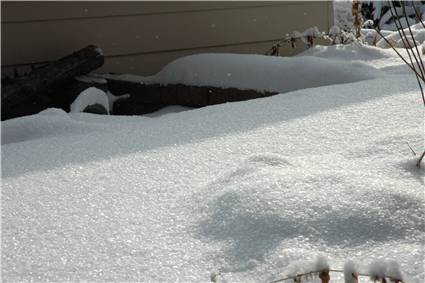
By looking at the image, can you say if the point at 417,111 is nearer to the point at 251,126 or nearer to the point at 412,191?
the point at 251,126

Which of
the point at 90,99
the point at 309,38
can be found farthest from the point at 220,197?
the point at 309,38

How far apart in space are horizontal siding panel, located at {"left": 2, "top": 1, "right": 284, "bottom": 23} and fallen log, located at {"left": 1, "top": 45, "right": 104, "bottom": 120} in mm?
360

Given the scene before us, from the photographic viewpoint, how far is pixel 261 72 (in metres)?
3.94

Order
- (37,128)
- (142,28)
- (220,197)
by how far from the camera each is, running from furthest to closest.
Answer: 1. (142,28)
2. (37,128)
3. (220,197)

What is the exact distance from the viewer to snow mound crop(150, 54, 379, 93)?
3.73 meters

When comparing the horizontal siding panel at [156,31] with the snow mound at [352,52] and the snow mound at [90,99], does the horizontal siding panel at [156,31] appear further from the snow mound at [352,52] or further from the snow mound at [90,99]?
the snow mound at [90,99]

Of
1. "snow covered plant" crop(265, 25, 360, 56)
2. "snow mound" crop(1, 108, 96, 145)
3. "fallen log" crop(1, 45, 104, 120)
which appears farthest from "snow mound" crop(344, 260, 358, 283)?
"snow covered plant" crop(265, 25, 360, 56)

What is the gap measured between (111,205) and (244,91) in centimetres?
217

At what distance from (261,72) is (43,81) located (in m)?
1.21

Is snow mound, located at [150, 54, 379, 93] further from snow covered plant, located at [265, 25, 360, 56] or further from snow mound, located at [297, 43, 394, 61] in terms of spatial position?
snow covered plant, located at [265, 25, 360, 56]

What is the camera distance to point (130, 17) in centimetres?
465

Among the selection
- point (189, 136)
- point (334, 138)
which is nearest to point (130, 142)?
point (189, 136)

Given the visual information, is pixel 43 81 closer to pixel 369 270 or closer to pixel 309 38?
pixel 309 38

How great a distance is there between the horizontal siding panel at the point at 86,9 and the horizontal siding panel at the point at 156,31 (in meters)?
0.04
